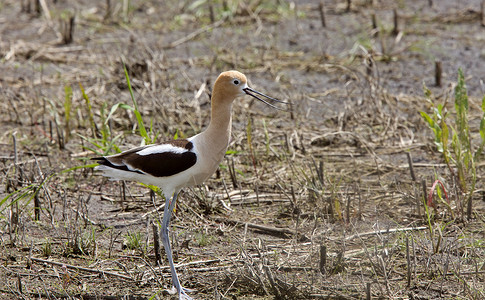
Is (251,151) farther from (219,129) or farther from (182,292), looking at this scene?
(182,292)

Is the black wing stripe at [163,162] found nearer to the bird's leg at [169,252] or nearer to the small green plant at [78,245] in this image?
the bird's leg at [169,252]

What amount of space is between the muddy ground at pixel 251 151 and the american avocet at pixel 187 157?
0.42m

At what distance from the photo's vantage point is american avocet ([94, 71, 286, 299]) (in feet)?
14.1

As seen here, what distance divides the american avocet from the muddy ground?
1.39 feet

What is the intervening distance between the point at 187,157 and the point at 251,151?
154cm

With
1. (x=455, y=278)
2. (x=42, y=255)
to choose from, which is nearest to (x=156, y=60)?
(x=42, y=255)

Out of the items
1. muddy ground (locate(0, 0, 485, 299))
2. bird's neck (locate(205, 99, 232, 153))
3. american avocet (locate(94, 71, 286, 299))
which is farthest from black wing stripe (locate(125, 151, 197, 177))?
muddy ground (locate(0, 0, 485, 299))

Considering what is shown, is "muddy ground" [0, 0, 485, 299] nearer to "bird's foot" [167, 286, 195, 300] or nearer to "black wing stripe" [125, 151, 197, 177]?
"bird's foot" [167, 286, 195, 300]

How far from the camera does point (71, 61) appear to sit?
27.6 feet

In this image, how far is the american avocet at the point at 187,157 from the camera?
4309 millimetres

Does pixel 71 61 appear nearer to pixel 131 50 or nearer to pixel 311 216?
pixel 131 50

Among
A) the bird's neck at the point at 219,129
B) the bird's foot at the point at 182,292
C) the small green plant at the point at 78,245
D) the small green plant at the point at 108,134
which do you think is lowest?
the bird's foot at the point at 182,292

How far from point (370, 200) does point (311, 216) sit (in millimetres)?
517

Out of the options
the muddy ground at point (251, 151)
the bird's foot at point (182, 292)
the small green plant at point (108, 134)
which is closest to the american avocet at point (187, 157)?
the bird's foot at point (182, 292)
